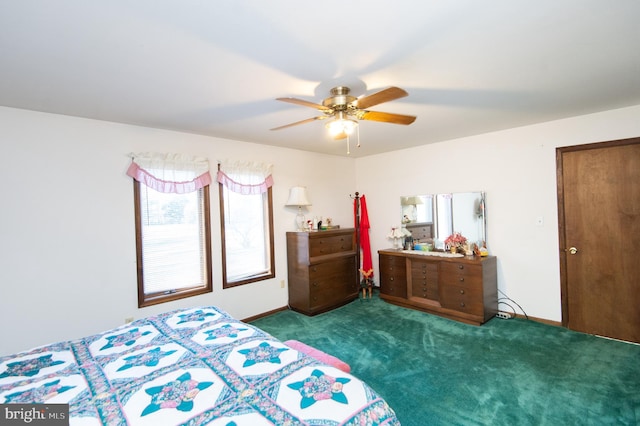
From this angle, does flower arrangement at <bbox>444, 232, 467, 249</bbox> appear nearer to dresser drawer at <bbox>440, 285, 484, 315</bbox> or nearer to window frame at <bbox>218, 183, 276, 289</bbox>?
dresser drawer at <bbox>440, 285, 484, 315</bbox>

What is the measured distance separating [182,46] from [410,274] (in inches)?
148

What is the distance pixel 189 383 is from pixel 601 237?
4.03 metres

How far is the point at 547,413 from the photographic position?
203cm

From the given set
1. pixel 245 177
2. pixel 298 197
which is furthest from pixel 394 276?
pixel 245 177

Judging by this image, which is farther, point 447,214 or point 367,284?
point 367,284

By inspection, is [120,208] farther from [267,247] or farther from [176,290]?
[267,247]

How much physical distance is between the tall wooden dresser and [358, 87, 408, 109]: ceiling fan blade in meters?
2.31

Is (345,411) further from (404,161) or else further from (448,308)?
(404,161)

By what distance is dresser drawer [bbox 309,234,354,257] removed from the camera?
4166 millimetres

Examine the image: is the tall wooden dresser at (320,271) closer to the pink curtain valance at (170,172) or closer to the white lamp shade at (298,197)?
the white lamp shade at (298,197)

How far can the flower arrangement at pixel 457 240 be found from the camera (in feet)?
13.4

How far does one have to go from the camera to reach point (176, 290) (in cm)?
343

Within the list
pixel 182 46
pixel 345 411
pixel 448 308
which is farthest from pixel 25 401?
pixel 448 308

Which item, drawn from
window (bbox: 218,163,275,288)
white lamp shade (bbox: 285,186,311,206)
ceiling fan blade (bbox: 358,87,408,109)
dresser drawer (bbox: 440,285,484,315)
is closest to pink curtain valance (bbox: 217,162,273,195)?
window (bbox: 218,163,275,288)
